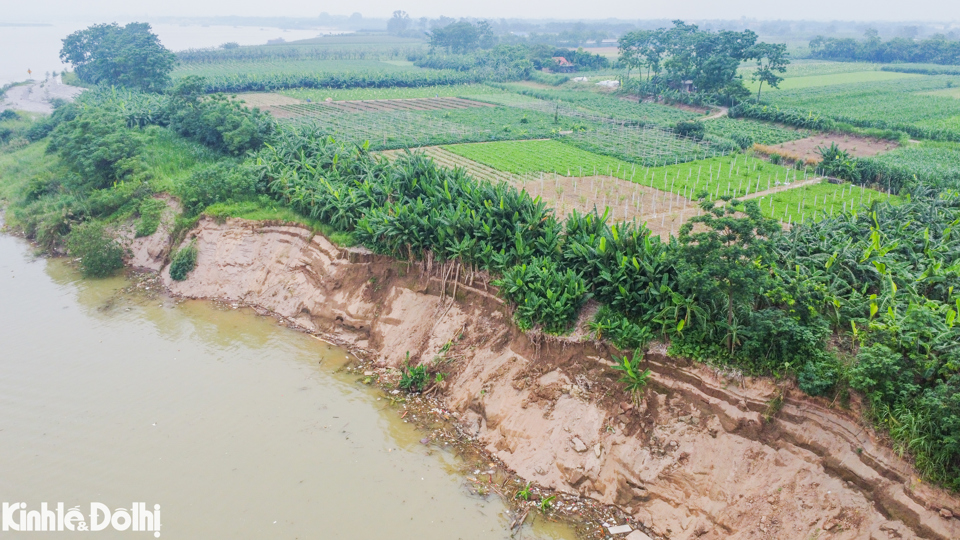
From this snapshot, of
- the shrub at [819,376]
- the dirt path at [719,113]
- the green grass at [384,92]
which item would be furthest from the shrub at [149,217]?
the dirt path at [719,113]

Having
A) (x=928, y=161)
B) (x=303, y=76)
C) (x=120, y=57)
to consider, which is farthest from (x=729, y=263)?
(x=303, y=76)

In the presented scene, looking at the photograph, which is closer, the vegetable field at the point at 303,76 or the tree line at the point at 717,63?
the tree line at the point at 717,63

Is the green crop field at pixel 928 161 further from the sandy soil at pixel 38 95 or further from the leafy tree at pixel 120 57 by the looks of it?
the sandy soil at pixel 38 95

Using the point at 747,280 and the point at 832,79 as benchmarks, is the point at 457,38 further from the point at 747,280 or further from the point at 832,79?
the point at 747,280

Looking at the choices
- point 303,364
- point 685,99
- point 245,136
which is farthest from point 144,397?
point 685,99

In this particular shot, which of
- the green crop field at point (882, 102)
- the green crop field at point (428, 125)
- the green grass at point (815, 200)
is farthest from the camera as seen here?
the green crop field at point (882, 102)

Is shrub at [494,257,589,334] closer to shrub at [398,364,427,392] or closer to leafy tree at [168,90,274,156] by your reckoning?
shrub at [398,364,427,392]

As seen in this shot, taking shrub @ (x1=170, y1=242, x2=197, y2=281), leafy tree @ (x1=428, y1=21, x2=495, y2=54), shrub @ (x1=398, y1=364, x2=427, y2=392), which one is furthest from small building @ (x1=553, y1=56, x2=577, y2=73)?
shrub @ (x1=398, y1=364, x2=427, y2=392)
